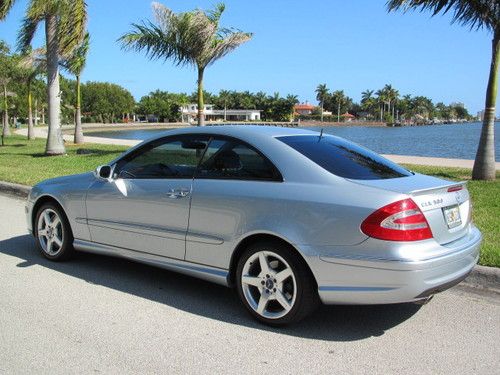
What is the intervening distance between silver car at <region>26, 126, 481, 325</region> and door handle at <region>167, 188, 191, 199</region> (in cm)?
2

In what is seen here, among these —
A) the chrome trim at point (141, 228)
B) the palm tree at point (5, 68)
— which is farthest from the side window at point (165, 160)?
the palm tree at point (5, 68)

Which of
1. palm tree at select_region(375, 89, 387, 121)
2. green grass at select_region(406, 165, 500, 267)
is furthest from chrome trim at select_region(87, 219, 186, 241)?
palm tree at select_region(375, 89, 387, 121)

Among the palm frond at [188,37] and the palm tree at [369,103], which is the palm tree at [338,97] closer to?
the palm tree at [369,103]

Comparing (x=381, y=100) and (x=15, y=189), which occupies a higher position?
(x=381, y=100)

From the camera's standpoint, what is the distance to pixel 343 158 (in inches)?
175

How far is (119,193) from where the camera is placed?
16.7ft

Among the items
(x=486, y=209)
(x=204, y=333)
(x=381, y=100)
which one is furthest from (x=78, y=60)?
(x=381, y=100)

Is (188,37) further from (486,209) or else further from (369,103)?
(369,103)

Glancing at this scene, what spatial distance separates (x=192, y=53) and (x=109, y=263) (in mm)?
13623

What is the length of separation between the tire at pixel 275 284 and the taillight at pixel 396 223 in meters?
0.61

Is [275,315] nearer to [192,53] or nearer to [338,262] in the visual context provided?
[338,262]

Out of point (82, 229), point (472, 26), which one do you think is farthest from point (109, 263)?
point (472, 26)

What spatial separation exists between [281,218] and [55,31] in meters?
15.8

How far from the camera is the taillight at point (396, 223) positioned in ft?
11.9
